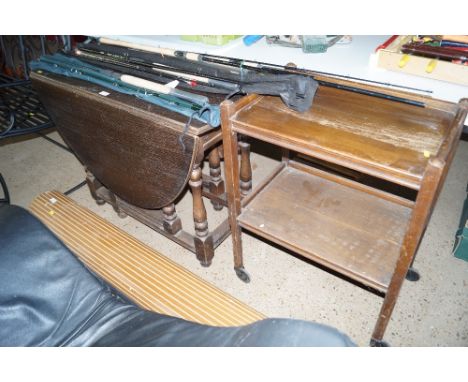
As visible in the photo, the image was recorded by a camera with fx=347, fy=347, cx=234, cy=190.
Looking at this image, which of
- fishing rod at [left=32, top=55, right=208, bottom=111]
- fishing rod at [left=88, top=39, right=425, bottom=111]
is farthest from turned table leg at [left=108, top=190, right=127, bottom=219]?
fishing rod at [left=88, top=39, right=425, bottom=111]

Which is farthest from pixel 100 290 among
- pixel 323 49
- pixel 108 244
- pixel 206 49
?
pixel 323 49

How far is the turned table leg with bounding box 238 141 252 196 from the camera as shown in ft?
5.89

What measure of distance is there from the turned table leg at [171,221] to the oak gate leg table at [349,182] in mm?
381

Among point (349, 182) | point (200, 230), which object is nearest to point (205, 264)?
point (200, 230)

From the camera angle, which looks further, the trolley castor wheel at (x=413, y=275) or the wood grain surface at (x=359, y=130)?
the trolley castor wheel at (x=413, y=275)

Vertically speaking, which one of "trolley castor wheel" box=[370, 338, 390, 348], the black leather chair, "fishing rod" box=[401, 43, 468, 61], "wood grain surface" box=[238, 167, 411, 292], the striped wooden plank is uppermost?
"fishing rod" box=[401, 43, 468, 61]

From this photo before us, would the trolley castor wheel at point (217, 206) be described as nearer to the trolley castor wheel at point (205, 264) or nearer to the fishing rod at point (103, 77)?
the trolley castor wheel at point (205, 264)

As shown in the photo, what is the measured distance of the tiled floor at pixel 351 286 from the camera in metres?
1.44

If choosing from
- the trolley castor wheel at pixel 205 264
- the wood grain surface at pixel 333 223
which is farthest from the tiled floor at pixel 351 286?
A: the wood grain surface at pixel 333 223

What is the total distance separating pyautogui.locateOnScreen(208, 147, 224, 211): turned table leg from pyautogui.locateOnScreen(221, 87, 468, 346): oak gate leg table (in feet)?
1.53

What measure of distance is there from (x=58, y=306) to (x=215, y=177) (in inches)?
46.3

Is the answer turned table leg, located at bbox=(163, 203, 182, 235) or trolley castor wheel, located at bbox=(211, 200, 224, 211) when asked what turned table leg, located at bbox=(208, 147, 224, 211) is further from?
turned table leg, located at bbox=(163, 203, 182, 235)
